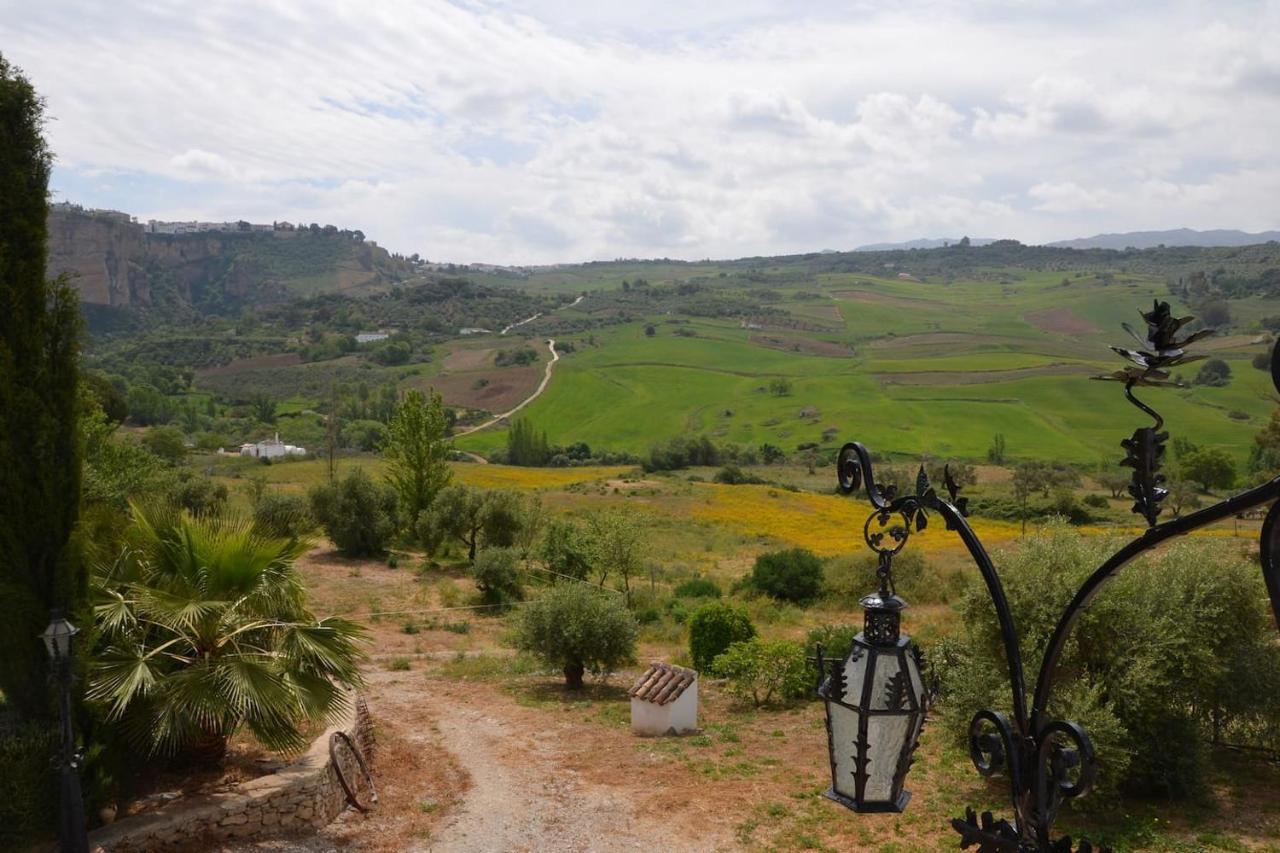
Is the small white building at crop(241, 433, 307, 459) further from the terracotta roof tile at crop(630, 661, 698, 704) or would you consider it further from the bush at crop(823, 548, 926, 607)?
the terracotta roof tile at crop(630, 661, 698, 704)

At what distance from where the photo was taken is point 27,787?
9.07m

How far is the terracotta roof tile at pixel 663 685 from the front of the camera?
16.4 meters

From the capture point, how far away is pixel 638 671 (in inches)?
870

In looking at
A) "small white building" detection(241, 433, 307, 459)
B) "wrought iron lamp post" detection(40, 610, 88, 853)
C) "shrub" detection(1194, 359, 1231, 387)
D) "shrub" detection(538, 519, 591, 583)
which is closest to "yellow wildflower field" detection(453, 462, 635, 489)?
"small white building" detection(241, 433, 307, 459)

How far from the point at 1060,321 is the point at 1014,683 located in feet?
510

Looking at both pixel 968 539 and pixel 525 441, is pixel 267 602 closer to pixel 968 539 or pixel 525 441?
pixel 968 539

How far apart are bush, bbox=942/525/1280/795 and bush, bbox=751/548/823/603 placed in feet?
46.2

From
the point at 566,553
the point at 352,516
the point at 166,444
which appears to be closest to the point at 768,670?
the point at 566,553

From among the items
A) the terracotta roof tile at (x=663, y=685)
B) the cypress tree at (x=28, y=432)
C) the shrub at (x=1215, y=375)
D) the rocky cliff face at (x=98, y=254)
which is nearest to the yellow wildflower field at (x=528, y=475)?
the terracotta roof tile at (x=663, y=685)

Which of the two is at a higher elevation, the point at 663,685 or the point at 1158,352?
A: the point at 1158,352

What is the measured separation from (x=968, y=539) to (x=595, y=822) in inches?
395

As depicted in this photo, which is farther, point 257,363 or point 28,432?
point 257,363

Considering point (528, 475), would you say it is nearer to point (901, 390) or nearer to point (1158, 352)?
point (901, 390)

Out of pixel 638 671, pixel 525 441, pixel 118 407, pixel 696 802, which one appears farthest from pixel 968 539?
pixel 525 441
